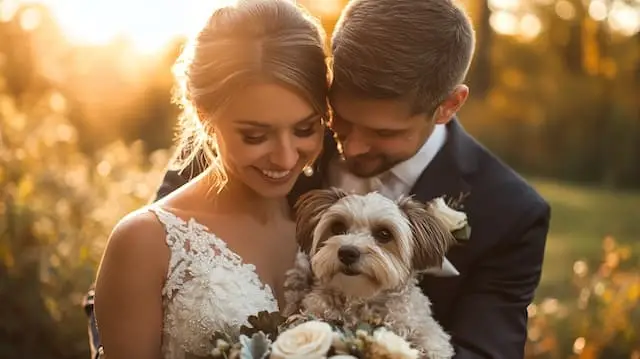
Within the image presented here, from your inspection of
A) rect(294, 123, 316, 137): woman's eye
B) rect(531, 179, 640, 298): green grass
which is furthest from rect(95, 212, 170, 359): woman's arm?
rect(531, 179, 640, 298): green grass

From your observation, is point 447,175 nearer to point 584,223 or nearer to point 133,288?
point 133,288

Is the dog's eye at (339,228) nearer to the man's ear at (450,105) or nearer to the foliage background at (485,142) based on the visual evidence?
the man's ear at (450,105)

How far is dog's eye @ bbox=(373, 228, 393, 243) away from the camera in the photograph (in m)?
3.56

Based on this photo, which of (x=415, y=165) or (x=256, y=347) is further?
(x=415, y=165)

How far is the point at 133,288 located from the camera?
370cm

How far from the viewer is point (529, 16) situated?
29.6ft

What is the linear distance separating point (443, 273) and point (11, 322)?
131 inches

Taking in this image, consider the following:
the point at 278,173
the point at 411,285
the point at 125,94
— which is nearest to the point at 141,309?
the point at 278,173

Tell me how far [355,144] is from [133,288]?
97cm

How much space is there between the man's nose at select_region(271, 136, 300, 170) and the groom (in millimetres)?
255

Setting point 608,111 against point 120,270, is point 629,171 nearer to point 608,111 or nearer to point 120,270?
point 608,111

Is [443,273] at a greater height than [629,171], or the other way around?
[443,273]

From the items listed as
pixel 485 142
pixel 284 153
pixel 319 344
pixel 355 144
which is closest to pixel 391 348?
pixel 319 344

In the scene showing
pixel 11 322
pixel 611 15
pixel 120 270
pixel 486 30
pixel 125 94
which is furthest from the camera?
pixel 125 94
